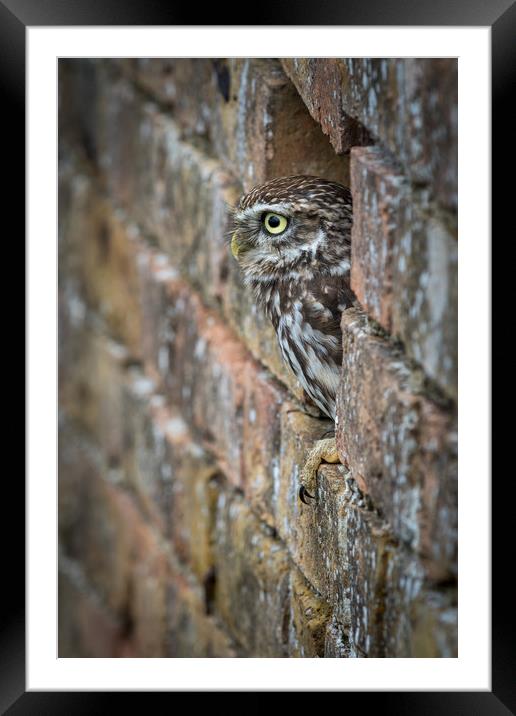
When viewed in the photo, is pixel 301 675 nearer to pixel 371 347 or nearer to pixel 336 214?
pixel 371 347

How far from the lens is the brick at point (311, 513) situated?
93.9 inches

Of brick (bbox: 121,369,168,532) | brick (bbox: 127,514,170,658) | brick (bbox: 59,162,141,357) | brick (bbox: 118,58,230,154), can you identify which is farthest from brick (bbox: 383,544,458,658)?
brick (bbox: 59,162,141,357)

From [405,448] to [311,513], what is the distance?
0.67m

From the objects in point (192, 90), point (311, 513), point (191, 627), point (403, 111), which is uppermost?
point (192, 90)

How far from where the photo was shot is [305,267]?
2451 mm

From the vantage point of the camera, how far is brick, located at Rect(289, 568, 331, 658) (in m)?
2.53

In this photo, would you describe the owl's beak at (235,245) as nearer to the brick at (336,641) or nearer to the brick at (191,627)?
the brick at (336,641)

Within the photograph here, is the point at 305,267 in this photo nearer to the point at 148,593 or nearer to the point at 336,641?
the point at 336,641

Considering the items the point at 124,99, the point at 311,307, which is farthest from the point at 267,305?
the point at 124,99

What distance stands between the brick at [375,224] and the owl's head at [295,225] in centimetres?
17

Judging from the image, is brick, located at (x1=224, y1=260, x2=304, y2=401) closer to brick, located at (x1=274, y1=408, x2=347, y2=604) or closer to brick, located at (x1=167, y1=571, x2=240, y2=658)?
brick, located at (x1=274, y1=408, x2=347, y2=604)

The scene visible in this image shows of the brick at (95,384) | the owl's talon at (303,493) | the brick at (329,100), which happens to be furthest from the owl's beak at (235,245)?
the brick at (95,384)

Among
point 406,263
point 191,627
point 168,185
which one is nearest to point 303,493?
point 406,263

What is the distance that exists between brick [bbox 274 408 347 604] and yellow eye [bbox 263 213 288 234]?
473 mm
